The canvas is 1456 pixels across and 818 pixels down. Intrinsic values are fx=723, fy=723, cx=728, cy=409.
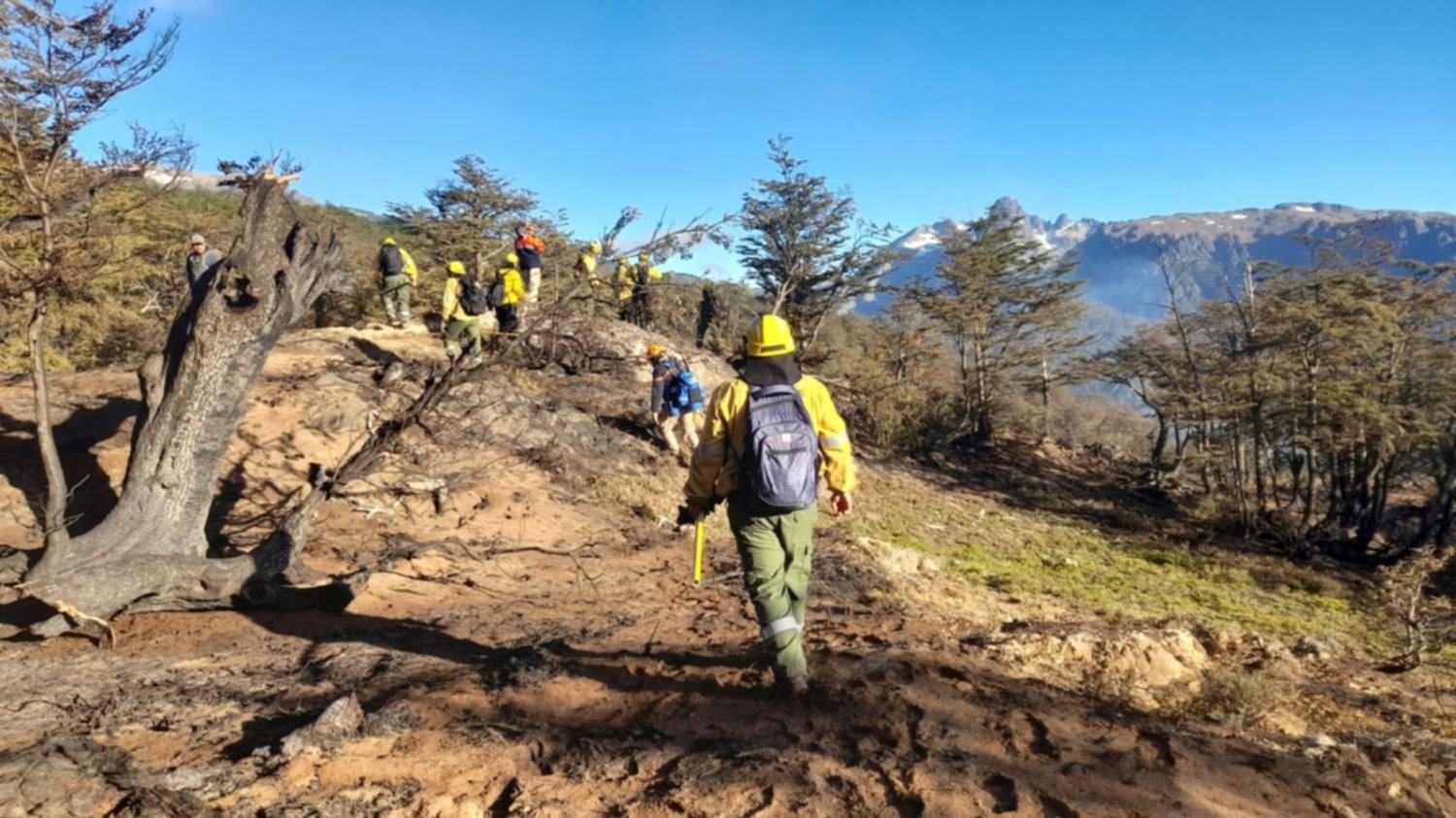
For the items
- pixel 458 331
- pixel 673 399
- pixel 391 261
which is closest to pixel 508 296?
pixel 458 331

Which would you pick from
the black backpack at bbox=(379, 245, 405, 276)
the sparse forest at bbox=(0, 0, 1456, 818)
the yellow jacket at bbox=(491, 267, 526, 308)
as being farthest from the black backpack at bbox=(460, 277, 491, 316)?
the black backpack at bbox=(379, 245, 405, 276)

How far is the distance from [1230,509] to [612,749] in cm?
1783

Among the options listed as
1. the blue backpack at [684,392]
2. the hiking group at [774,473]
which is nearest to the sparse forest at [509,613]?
the hiking group at [774,473]

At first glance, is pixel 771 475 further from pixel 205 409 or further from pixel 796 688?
pixel 205 409

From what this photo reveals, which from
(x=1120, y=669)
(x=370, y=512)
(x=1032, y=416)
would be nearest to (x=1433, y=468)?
(x=1032, y=416)

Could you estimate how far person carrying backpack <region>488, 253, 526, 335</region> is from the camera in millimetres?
10195

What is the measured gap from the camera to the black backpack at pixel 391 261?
40.8 feet

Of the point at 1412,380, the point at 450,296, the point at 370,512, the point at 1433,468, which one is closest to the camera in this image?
the point at 370,512

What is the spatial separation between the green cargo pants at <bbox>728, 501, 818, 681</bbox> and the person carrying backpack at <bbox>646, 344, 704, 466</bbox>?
23.8 feet

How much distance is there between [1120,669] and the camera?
156 inches

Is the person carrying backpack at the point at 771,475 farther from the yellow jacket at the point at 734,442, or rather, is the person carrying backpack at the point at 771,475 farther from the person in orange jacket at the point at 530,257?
the person in orange jacket at the point at 530,257

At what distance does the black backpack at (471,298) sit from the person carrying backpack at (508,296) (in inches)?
14.3

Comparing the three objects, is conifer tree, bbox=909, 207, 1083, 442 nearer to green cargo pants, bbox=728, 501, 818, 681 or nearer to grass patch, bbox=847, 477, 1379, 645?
grass patch, bbox=847, 477, 1379, 645

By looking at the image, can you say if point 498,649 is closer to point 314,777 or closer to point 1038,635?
point 314,777
